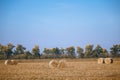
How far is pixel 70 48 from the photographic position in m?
97.6

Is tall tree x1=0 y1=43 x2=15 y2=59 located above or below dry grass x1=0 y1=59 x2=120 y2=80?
above

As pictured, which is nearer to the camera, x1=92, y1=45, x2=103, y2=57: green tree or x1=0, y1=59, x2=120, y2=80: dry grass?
x1=0, y1=59, x2=120, y2=80: dry grass

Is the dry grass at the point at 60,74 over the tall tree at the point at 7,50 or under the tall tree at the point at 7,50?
under

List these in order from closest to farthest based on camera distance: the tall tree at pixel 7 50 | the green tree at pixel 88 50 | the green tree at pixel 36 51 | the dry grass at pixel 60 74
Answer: the dry grass at pixel 60 74 < the tall tree at pixel 7 50 < the green tree at pixel 36 51 < the green tree at pixel 88 50

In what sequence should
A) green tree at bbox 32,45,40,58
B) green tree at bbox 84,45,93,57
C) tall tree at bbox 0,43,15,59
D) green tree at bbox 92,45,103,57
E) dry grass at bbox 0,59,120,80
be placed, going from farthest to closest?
green tree at bbox 92,45,103,57 → green tree at bbox 84,45,93,57 → green tree at bbox 32,45,40,58 → tall tree at bbox 0,43,15,59 → dry grass at bbox 0,59,120,80

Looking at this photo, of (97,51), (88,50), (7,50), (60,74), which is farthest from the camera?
(88,50)

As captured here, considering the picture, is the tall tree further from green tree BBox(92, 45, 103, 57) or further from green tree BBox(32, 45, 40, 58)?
green tree BBox(92, 45, 103, 57)

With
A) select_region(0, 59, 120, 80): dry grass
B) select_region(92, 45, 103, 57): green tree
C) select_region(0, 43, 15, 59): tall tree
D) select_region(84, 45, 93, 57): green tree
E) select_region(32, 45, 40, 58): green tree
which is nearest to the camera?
select_region(0, 59, 120, 80): dry grass

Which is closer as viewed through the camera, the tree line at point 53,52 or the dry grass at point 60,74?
the dry grass at point 60,74

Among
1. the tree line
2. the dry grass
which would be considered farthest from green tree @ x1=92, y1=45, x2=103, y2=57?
the dry grass

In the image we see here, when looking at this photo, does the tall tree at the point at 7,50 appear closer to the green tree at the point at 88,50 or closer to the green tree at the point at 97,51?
the green tree at the point at 88,50

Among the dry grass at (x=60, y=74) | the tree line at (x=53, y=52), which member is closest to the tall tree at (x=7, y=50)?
the tree line at (x=53, y=52)

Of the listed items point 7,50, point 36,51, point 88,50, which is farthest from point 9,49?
point 88,50

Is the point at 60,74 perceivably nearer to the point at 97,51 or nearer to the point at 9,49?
the point at 9,49
